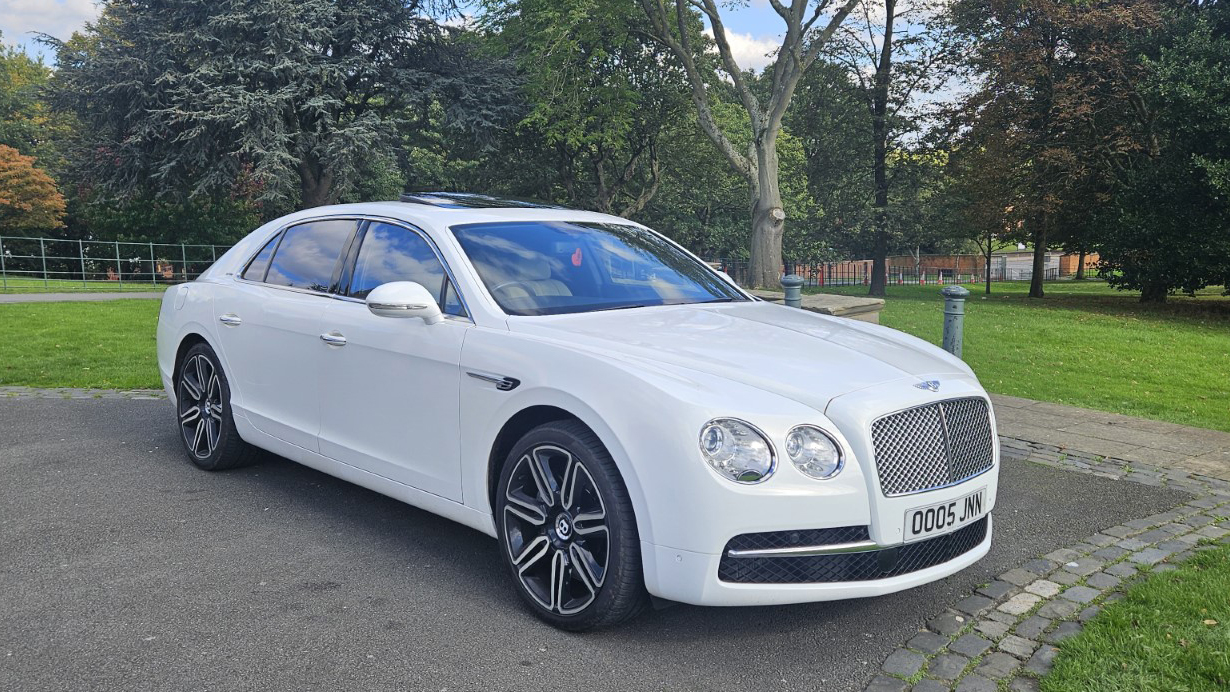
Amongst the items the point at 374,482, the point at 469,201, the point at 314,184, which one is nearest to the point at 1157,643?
the point at 374,482

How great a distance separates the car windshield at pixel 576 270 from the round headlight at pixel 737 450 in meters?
1.20

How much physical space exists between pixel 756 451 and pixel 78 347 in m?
11.7

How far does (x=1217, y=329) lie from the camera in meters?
17.9

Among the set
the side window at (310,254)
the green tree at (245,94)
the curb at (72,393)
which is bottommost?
the curb at (72,393)

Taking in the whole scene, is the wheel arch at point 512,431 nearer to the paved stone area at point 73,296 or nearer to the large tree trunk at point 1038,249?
the paved stone area at point 73,296

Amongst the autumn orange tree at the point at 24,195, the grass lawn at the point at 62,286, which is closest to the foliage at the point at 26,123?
the autumn orange tree at the point at 24,195

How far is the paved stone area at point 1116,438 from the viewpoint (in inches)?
253

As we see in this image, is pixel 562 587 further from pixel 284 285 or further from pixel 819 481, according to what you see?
pixel 284 285

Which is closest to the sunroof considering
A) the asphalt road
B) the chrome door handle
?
the chrome door handle

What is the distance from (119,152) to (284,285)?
26256mm

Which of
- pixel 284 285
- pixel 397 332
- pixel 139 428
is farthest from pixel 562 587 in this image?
pixel 139 428

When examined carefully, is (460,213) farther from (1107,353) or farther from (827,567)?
(1107,353)

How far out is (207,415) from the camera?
5773 millimetres

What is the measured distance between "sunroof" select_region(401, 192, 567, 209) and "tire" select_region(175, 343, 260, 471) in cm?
167
